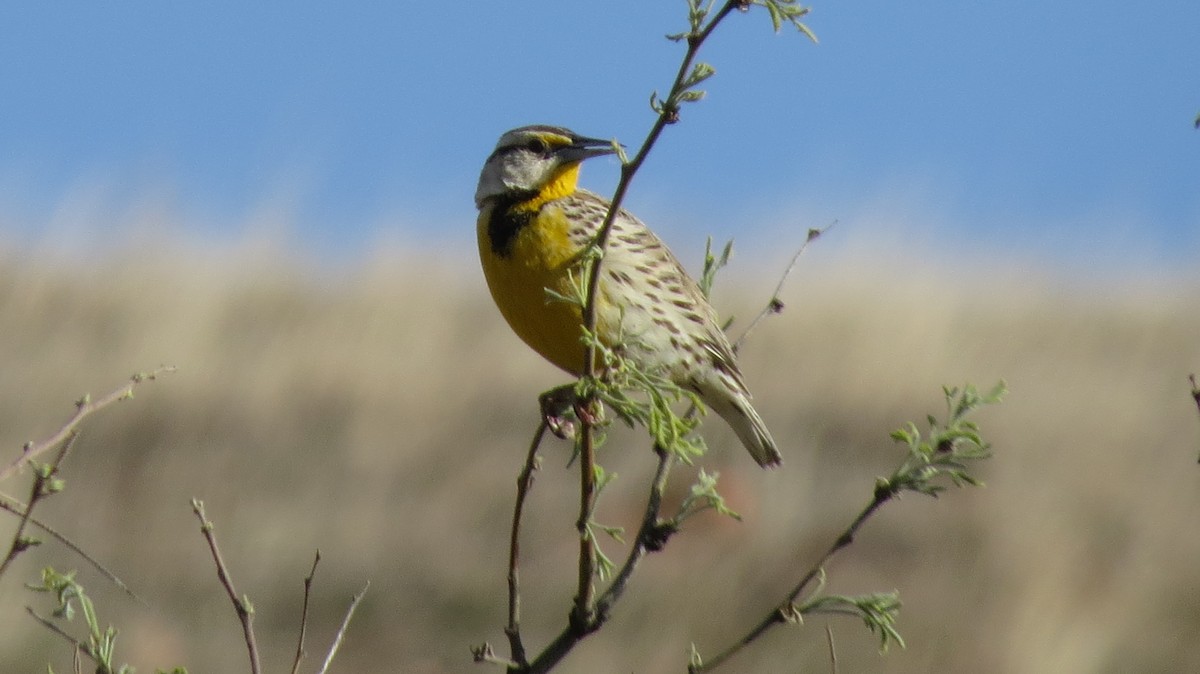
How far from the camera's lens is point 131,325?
8789mm

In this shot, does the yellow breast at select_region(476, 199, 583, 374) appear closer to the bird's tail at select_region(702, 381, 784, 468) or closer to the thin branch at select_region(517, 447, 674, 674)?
the bird's tail at select_region(702, 381, 784, 468)

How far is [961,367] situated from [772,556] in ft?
7.90

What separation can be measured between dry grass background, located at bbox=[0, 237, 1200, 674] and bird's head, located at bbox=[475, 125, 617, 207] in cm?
306

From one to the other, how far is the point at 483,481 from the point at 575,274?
548 centimetres

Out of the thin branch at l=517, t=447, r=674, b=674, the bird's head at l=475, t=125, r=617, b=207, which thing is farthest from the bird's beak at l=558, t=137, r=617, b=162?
the thin branch at l=517, t=447, r=674, b=674

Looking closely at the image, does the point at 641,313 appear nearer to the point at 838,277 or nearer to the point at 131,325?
the point at 131,325

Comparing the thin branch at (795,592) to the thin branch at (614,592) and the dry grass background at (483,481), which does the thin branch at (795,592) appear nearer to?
the thin branch at (614,592)

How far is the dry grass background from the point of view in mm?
7230

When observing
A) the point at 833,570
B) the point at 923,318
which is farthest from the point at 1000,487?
the point at 923,318

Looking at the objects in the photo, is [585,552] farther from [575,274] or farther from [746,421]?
[746,421]

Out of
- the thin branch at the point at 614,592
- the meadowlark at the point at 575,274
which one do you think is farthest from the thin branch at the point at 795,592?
the meadowlark at the point at 575,274

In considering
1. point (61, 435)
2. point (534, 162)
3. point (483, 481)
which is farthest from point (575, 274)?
point (483, 481)

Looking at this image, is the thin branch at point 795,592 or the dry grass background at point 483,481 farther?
the dry grass background at point 483,481

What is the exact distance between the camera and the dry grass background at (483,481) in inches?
285
